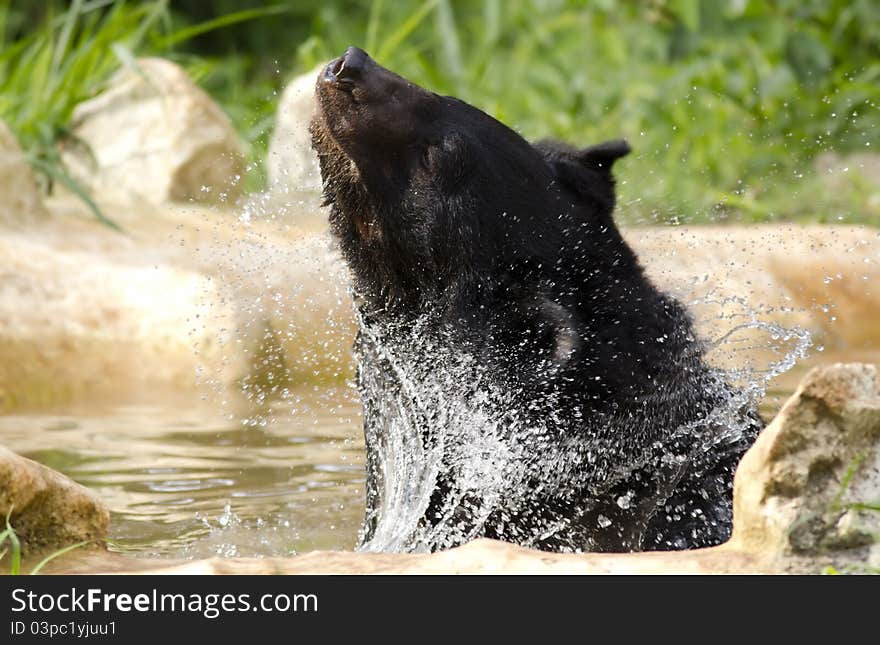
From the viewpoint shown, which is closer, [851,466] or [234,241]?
[851,466]

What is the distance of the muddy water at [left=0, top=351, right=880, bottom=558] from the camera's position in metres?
3.93

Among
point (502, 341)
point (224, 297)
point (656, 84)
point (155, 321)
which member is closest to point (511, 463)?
point (502, 341)

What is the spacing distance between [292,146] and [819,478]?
5808mm

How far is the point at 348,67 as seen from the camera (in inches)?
135

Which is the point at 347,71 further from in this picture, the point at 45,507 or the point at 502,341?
the point at 45,507

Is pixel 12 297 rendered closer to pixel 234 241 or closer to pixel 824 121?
pixel 234 241

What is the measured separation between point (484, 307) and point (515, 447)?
37 cm

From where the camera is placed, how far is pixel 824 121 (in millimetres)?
8719

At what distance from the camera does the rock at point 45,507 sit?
2662mm

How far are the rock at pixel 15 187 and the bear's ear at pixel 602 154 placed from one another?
11.0 ft

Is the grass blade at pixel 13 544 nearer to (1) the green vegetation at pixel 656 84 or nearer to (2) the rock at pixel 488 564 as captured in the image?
(2) the rock at pixel 488 564

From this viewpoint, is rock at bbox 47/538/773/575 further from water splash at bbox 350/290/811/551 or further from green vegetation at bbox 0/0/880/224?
green vegetation at bbox 0/0/880/224
